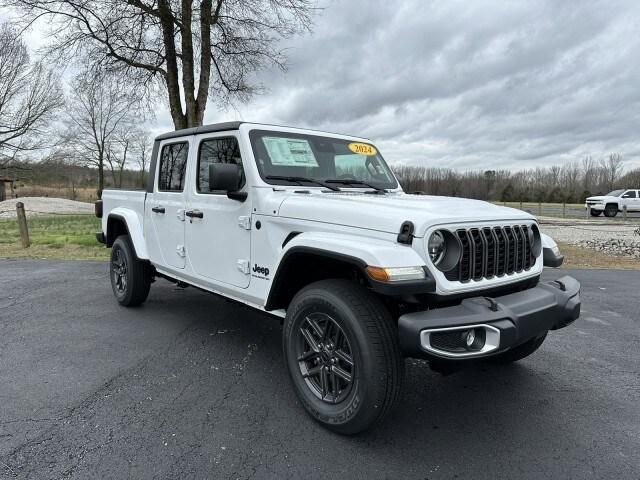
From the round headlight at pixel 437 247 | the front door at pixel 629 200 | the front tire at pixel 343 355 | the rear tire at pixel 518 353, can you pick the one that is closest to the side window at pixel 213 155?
the front tire at pixel 343 355

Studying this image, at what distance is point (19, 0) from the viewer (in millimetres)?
10781

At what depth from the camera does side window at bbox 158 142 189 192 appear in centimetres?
429

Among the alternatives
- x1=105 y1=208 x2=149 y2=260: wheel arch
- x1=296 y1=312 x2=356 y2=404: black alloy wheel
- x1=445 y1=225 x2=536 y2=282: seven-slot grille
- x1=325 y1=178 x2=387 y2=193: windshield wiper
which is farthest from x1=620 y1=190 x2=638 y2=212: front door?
x1=296 y1=312 x2=356 y2=404: black alloy wheel

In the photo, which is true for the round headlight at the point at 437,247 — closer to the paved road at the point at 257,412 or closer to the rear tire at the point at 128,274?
the paved road at the point at 257,412

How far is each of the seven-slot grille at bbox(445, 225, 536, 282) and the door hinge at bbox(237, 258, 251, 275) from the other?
153 centimetres

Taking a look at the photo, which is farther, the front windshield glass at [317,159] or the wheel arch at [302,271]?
the front windshield glass at [317,159]

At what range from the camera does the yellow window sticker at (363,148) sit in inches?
168

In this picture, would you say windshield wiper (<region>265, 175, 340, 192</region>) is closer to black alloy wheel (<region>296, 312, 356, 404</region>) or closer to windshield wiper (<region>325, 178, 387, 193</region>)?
windshield wiper (<region>325, 178, 387, 193</region>)

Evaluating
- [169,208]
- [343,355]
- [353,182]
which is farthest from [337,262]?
[169,208]

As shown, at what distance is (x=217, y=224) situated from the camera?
146 inches

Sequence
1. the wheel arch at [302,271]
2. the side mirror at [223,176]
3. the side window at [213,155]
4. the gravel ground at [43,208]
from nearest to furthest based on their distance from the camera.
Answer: the wheel arch at [302,271] → the side mirror at [223,176] → the side window at [213,155] → the gravel ground at [43,208]

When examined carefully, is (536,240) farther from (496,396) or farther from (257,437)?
(257,437)

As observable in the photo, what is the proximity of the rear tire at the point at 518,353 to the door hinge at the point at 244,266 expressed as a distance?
6.69ft

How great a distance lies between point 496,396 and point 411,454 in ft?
3.42
